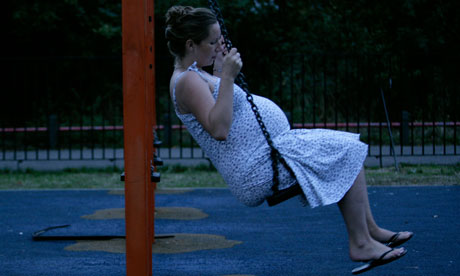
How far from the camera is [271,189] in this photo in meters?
3.01

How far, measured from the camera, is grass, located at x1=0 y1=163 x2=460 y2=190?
8094 mm

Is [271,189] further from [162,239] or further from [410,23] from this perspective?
[410,23]

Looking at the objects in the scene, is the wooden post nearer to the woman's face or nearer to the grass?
the woman's face

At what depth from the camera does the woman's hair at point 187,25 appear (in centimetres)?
317

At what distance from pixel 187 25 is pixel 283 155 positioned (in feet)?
2.45

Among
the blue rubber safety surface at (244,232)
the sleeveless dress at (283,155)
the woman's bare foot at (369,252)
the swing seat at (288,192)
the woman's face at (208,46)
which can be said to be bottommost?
the blue rubber safety surface at (244,232)

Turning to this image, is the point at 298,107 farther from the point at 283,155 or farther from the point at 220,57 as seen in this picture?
the point at 283,155

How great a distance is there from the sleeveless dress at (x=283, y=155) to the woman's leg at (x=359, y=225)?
0.05 meters

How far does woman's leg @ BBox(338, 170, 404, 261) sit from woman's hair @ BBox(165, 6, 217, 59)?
0.97 meters

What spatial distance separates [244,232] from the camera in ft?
17.6

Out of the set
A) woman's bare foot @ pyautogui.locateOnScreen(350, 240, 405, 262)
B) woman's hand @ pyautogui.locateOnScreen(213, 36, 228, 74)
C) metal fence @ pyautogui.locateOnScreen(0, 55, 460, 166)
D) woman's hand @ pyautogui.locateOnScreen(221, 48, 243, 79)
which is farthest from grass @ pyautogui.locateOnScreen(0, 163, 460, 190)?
woman's hand @ pyautogui.locateOnScreen(221, 48, 243, 79)

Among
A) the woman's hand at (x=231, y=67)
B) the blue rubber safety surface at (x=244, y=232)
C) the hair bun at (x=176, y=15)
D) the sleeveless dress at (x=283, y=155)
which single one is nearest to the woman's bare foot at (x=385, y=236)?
the sleeveless dress at (x=283, y=155)

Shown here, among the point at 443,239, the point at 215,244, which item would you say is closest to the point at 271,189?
the point at 215,244

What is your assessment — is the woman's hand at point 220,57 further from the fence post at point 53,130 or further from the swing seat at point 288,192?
the fence post at point 53,130
